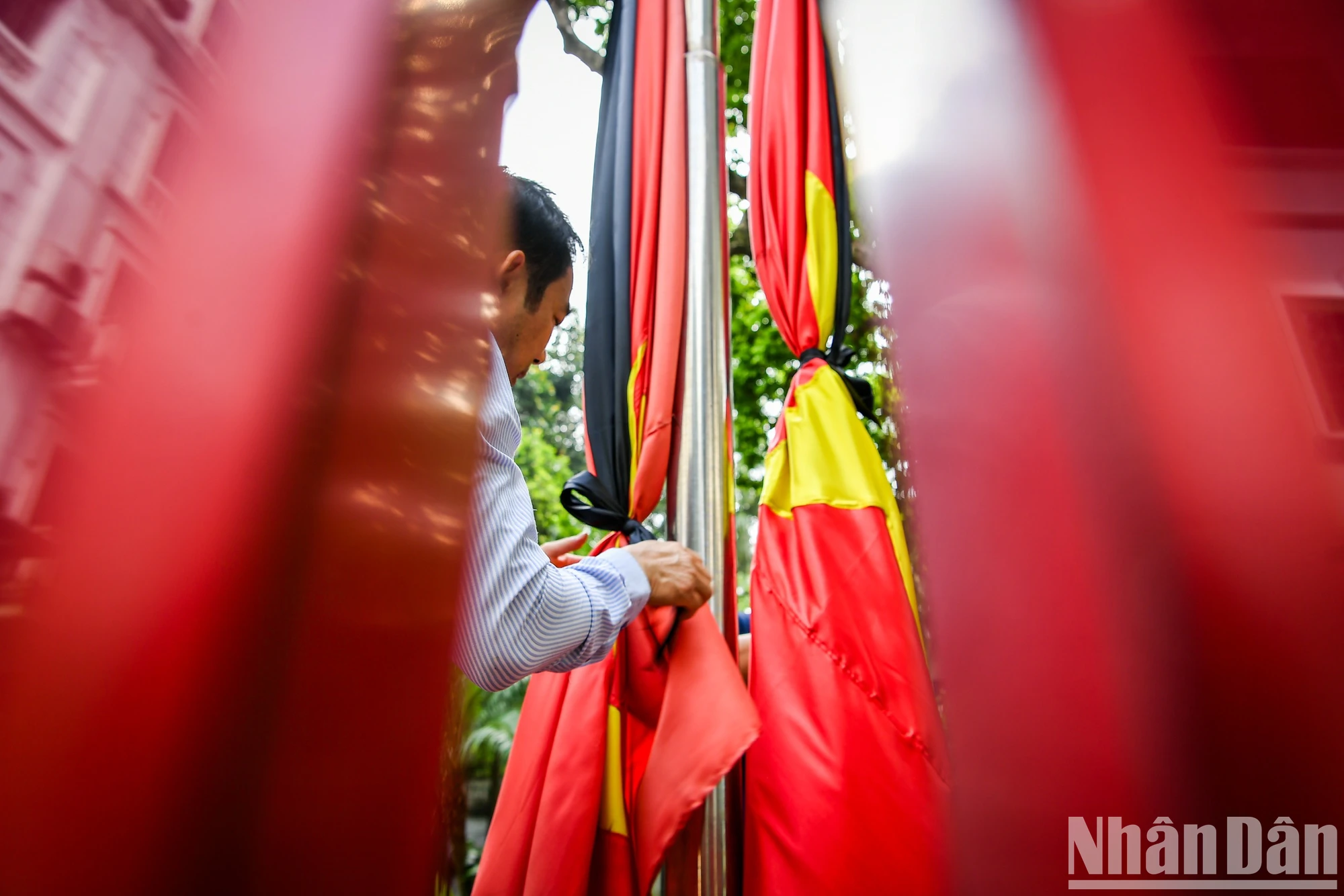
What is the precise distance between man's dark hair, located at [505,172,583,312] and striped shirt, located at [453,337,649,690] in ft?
1.02

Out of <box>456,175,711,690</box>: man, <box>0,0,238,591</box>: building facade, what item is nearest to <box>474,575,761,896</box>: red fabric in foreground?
<box>456,175,711,690</box>: man

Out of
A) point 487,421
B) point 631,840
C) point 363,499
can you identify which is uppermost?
point 487,421

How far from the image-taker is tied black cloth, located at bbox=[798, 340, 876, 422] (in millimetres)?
1365

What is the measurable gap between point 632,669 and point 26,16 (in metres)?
1.03

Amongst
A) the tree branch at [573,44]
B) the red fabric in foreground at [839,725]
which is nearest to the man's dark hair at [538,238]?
the red fabric in foreground at [839,725]

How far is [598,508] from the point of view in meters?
1.23

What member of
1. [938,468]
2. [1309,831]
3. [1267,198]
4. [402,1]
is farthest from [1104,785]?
[402,1]

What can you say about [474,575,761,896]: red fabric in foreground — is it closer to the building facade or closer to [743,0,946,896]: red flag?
[743,0,946,896]: red flag

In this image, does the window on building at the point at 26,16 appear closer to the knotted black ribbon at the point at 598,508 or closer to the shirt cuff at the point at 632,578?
the shirt cuff at the point at 632,578

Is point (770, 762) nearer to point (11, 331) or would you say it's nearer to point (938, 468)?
point (938, 468)

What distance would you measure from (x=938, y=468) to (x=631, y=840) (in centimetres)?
78

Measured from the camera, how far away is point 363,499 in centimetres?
34

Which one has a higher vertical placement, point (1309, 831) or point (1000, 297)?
point (1000, 297)

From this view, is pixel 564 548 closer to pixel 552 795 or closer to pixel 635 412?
pixel 635 412
